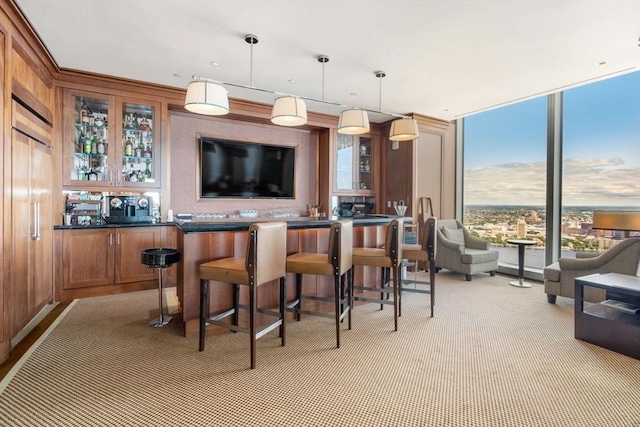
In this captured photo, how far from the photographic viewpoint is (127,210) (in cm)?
430

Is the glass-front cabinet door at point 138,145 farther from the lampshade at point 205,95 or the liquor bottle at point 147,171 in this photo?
the lampshade at point 205,95

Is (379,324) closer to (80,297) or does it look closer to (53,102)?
(80,297)

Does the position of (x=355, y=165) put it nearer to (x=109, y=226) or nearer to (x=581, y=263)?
(x=581, y=263)

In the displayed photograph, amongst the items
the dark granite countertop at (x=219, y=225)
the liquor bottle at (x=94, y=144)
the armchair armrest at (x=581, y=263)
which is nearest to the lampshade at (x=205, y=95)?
the dark granite countertop at (x=219, y=225)

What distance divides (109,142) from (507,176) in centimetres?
600

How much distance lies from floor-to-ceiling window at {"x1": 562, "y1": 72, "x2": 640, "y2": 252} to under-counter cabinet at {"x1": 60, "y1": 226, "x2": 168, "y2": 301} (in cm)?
576

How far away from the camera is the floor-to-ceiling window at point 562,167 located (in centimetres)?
441

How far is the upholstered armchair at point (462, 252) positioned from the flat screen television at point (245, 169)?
2705 mm

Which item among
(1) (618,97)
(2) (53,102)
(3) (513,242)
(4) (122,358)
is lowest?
(4) (122,358)

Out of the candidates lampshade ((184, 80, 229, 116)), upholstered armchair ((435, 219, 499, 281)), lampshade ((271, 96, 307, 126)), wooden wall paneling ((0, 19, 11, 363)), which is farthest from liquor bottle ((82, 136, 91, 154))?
upholstered armchair ((435, 219, 499, 281))

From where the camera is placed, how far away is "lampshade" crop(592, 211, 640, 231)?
3.46 metres

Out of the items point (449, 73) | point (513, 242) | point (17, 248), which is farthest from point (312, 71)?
point (513, 242)

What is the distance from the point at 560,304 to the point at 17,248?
5.59m

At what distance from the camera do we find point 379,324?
3271mm
